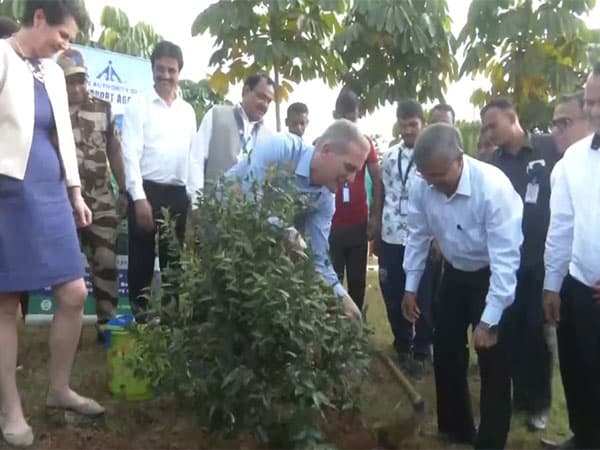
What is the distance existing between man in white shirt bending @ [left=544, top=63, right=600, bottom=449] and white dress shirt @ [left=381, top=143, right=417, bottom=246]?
176cm

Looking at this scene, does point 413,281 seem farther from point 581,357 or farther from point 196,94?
point 196,94

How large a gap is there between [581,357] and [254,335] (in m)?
1.43

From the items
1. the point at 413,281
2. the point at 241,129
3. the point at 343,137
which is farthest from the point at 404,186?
the point at 343,137

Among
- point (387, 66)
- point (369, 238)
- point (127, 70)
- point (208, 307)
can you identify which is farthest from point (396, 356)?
point (387, 66)

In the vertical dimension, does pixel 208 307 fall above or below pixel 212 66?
below

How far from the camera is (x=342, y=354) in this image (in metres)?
3.27

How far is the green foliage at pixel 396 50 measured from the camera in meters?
7.84

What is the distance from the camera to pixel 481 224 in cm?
361

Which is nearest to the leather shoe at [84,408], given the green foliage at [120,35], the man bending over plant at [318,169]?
the man bending over plant at [318,169]

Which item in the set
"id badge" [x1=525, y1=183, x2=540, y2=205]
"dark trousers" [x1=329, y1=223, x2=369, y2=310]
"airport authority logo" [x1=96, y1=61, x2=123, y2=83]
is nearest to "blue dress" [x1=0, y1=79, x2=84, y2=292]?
"id badge" [x1=525, y1=183, x2=540, y2=205]

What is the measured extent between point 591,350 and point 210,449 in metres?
1.66

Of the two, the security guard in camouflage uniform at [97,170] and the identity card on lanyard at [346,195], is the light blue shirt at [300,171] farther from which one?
the identity card on lanyard at [346,195]

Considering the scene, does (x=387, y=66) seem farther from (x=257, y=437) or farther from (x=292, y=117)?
(x=257, y=437)

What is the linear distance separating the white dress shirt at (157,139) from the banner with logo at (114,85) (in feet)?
3.51
